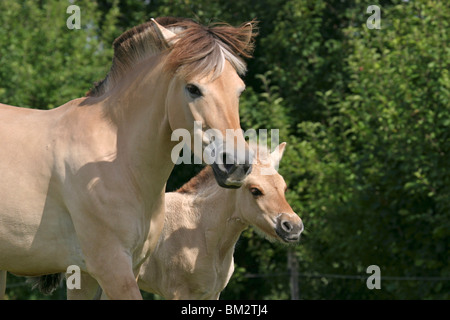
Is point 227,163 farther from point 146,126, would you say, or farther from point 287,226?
point 287,226

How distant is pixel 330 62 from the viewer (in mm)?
13789

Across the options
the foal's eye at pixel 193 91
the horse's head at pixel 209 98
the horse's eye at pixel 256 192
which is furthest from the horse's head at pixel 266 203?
the foal's eye at pixel 193 91

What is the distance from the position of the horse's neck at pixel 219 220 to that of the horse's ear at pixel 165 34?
315 centimetres

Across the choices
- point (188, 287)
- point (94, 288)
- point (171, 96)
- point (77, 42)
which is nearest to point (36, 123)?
point (171, 96)

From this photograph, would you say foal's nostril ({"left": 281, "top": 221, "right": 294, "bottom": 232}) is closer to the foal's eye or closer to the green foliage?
the foal's eye

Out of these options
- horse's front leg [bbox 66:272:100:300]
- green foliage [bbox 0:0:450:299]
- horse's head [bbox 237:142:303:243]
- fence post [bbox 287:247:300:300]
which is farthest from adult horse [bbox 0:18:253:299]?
fence post [bbox 287:247:300:300]

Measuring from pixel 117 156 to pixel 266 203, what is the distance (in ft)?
9.66

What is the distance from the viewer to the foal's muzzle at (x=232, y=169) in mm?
3359

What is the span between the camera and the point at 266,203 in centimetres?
658

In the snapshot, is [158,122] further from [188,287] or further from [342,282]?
[342,282]

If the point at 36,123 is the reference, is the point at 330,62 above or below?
above

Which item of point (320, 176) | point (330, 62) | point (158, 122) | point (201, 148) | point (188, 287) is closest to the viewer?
point (201, 148)

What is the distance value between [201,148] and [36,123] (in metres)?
0.95

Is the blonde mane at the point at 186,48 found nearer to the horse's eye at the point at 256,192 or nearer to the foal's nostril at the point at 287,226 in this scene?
the foal's nostril at the point at 287,226
